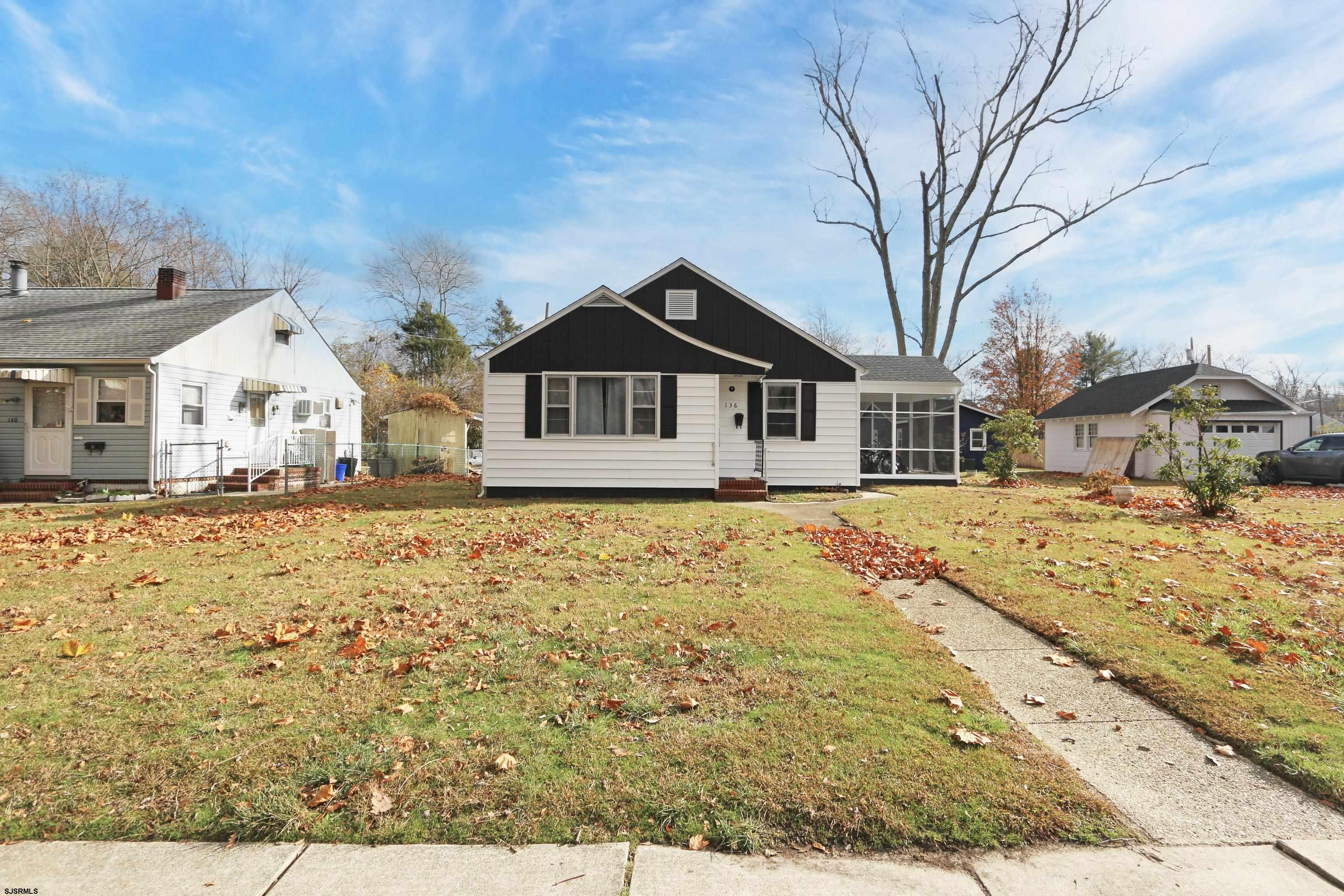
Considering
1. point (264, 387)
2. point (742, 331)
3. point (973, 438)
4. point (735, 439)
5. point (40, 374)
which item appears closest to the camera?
point (40, 374)

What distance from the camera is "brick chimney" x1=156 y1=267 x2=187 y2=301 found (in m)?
18.8

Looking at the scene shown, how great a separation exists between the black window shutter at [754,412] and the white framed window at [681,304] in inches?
98.9

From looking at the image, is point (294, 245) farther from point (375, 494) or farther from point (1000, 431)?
point (1000, 431)

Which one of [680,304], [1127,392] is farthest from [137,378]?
[1127,392]

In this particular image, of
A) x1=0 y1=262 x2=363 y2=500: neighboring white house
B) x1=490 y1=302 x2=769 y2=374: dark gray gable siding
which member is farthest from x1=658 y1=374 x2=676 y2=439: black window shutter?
x1=0 y1=262 x2=363 y2=500: neighboring white house

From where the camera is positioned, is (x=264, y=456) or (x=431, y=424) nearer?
(x=264, y=456)

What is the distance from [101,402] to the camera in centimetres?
1507

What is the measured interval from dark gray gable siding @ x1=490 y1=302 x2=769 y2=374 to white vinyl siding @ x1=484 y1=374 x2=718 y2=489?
339mm

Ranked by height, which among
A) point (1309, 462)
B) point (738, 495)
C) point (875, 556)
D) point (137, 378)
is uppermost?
point (137, 378)

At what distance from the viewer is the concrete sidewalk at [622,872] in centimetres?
217

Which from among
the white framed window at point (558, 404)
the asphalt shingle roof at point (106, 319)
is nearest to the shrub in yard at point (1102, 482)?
the white framed window at point (558, 404)

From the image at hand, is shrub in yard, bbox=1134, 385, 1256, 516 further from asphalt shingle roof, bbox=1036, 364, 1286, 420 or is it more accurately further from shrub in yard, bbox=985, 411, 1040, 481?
asphalt shingle roof, bbox=1036, 364, 1286, 420

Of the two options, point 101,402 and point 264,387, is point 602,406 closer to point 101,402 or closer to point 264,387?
point 264,387

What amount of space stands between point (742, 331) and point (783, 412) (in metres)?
2.42
